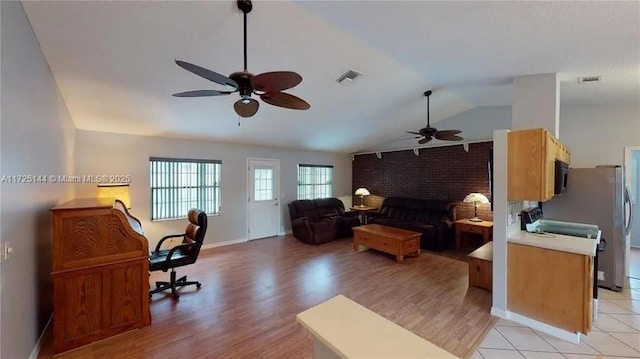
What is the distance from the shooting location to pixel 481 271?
343 centimetres

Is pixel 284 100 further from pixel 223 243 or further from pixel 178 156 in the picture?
pixel 223 243

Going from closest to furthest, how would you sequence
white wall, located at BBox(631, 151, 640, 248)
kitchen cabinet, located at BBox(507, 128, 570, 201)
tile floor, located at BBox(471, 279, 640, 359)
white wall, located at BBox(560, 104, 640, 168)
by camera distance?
tile floor, located at BBox(471, 279, 640, 359), kitchen cabinet, located at BBox(507, 128, 570, 201), white wall, located at BBox(560, 104, 640, 168), white wall, located at BBox(631, 151, 640, 248)

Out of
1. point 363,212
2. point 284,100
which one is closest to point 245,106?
point 284,100

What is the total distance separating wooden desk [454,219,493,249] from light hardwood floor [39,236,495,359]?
0.82 metres

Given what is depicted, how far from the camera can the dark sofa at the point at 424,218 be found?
530 centimetres

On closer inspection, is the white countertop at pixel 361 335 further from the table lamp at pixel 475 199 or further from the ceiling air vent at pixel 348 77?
the table lamp at pixel 475 199

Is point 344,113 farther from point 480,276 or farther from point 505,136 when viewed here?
point 480,276

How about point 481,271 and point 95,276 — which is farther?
point 481,271

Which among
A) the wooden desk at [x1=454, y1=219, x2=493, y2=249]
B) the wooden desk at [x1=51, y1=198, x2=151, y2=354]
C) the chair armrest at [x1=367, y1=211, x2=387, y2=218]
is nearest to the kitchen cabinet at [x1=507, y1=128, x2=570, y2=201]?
the wooden desk at [x1=454, y1=219, x2=493, y2=249]

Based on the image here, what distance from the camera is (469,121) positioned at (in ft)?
18.3

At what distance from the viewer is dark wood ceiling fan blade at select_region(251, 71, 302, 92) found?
1.90 m

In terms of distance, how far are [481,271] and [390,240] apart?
4.85 ft

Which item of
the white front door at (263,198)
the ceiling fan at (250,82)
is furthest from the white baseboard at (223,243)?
the ceiling fan at (250,82)

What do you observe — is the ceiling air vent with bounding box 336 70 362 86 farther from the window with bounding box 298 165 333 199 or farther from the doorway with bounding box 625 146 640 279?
the doorway with bounding box 625 146 640 279
